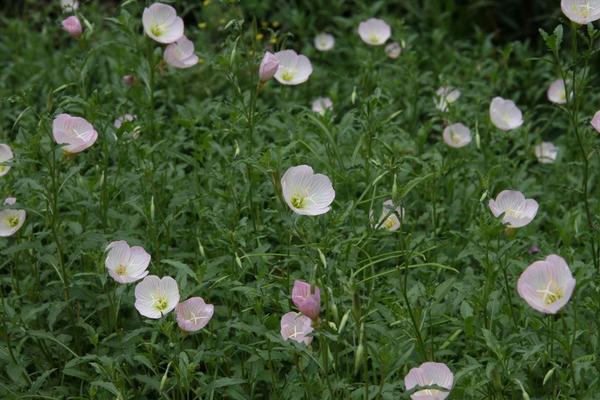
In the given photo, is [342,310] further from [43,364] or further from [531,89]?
[531,89]

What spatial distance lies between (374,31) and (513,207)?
6.41 feet

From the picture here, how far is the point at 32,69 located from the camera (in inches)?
189

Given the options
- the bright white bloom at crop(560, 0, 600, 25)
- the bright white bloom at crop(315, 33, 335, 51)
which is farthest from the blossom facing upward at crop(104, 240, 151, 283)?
the bright white bloom at crop(315, 33, 335, 51)

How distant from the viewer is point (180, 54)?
3455 mm

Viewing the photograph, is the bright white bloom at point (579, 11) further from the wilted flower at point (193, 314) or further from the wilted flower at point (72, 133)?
the wilted flower at point (72, 133)

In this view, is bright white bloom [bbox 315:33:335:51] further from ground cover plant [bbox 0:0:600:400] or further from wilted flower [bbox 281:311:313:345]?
wilted flower [bbox 281:311:313:345]

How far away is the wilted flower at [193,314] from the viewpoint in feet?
8.11

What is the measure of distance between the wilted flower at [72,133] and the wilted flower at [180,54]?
699 mm

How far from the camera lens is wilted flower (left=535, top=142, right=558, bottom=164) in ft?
13.1

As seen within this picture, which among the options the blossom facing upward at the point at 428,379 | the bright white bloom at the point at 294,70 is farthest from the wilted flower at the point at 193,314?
the bright white bloom at the point at 294,70

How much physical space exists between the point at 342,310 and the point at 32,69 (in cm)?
275

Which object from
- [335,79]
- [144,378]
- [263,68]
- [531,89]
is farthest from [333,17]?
[144,378]

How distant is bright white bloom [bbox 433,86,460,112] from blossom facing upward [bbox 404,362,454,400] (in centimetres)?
165

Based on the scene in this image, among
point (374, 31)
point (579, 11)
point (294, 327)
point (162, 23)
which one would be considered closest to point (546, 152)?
point (374, 31)
